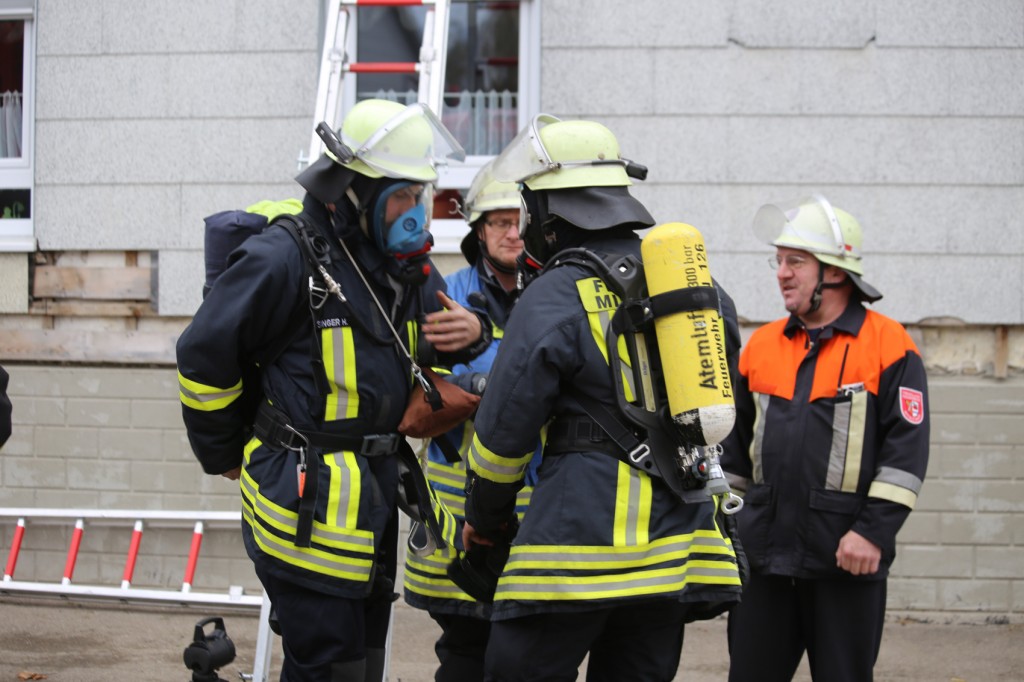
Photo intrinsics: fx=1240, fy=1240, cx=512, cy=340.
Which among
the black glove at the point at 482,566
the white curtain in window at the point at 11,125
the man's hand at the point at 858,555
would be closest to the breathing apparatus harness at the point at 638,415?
the black glove at the point at 482,566

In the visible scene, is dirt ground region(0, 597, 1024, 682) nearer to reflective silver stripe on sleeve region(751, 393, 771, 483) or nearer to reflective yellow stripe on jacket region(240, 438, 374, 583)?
reflective silver stripe on sleeve region(751, 393, 771, 483)

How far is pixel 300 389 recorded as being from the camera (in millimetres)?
3365

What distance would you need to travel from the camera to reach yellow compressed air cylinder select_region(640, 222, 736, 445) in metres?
3.05

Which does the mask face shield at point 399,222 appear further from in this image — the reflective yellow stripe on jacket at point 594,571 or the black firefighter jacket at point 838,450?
the black firefighter jacket at point 838,450

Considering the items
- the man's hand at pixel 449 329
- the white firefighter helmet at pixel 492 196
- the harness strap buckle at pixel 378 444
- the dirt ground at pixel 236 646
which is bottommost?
the dirt ground at pixel 236 646

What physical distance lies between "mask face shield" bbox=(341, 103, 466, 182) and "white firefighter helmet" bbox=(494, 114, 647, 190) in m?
0.24

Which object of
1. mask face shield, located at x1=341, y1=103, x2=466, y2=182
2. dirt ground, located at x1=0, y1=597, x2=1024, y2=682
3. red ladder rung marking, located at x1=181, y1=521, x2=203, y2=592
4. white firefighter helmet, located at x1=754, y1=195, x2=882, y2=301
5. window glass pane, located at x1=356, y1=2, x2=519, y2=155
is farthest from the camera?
window glass pane, located at x1=356, y1=2, x2=519, y2=155

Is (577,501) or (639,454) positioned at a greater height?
(639,454)

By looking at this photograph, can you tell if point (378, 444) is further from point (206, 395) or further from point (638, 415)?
point (638, 415)

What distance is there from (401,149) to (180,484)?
12.7ft

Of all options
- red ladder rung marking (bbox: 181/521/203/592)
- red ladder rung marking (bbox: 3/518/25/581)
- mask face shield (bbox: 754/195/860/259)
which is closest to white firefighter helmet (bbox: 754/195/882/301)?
mask face shield (bbox: 754/195/860/259)

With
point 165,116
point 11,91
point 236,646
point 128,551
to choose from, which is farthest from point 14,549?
point 11,91

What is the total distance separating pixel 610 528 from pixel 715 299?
0.63 m

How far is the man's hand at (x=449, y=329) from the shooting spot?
3.63 meters
